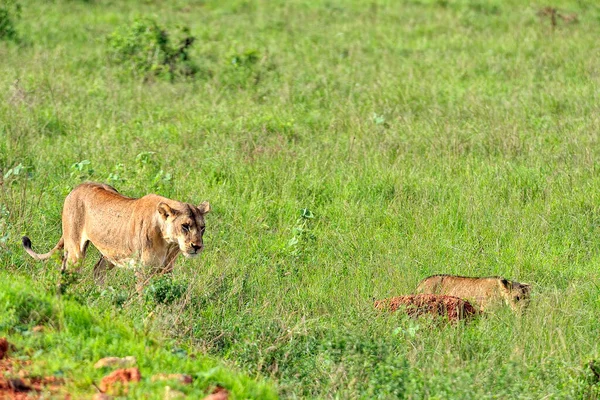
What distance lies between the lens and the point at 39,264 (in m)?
8.07

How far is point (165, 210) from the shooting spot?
7.87m

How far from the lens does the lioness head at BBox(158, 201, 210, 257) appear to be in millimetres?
7789

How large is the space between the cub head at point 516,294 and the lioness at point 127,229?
2242 mm

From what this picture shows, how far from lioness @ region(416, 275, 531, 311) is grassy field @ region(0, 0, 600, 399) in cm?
12

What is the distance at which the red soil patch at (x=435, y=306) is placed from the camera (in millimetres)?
7719

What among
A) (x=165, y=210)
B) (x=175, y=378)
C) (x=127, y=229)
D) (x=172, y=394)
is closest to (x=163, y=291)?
(x=165, y=210)

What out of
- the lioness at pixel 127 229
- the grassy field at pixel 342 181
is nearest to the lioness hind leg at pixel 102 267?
the lioness at pixel 127 229

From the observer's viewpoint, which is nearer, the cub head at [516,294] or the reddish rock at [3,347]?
the reddish rock at [3,347]

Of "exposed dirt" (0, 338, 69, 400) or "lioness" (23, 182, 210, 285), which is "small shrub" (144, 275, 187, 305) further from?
"exposed dirt" (0, 338, 69, 400)

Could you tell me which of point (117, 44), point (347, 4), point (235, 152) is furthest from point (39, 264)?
point (347, 4)

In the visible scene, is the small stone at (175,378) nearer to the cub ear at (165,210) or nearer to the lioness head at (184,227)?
the lioness head at (184,227)

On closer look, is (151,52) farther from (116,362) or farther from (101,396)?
(101,396)

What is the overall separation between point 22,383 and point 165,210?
8.11 ft

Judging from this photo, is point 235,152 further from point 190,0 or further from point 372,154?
point 190,0
